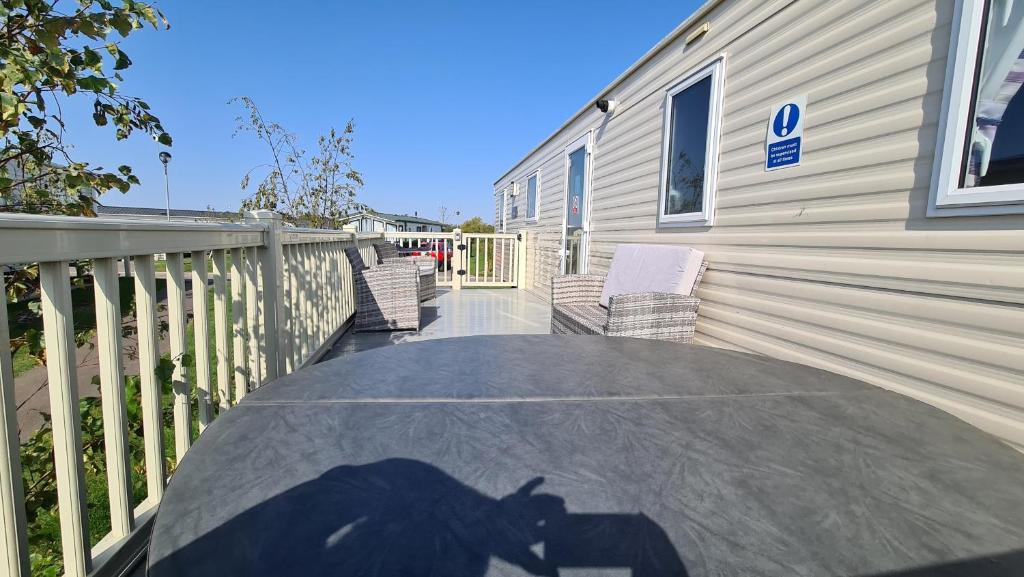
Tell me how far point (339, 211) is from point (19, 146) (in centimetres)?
515

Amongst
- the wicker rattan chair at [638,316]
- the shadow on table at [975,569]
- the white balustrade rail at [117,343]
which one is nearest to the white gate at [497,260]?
the wicker rattan chair at [638,316]

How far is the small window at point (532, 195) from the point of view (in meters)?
8.41

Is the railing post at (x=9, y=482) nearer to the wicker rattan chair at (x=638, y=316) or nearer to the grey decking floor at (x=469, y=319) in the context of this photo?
the wicker rattan chair at (x=638, y=316)

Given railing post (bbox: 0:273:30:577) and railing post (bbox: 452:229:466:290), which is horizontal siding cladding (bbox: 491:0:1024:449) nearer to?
railing post (bbox: 0:273:30:577)

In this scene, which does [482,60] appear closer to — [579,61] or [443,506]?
[579,61]

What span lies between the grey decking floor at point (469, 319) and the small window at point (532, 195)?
1.73m

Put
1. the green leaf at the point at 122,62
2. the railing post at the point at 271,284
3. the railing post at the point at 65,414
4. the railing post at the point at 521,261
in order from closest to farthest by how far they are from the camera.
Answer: the railing post at the point at 65,414
the green leaf at the point at 122,62
the railing post at the point at 271,284
the railing post at the point at 521,261

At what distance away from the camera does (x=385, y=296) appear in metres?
4.46

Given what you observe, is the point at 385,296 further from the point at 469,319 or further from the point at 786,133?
the point at 786,133

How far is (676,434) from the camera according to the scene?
859 mm

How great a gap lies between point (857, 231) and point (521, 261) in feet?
21.5

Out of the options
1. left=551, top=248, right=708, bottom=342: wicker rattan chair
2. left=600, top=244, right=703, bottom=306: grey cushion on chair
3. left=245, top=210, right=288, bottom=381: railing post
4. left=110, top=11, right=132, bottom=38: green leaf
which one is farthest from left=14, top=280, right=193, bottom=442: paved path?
left=600, top=244, right=703, bottom=306: grey cushion on chair

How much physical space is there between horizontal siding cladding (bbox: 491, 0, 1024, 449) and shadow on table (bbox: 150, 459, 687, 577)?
1878 mm

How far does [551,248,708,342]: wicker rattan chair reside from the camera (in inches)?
107
